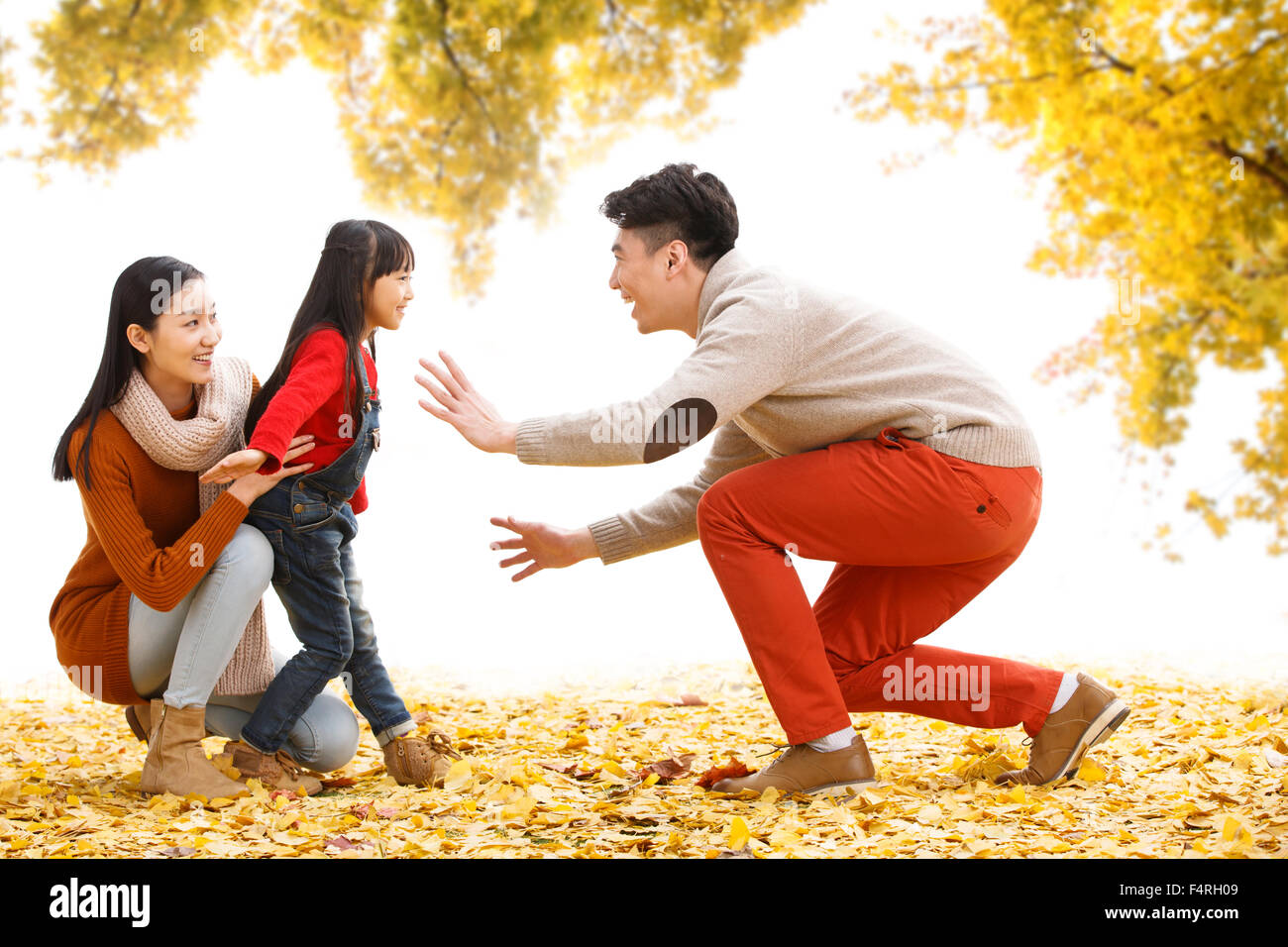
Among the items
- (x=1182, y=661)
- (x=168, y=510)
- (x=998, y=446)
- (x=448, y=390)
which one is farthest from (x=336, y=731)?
(x=1182, y=661)

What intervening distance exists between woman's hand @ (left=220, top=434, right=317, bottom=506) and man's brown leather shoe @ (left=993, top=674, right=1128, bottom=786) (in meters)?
1.43

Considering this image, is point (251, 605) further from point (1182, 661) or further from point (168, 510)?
point (1182, 661)

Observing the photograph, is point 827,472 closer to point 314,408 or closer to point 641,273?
point 641,273

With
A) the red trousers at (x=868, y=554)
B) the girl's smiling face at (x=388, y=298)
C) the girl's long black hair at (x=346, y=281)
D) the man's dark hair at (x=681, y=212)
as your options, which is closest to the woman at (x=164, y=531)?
the girl's long black hair at (x=346, y=281)

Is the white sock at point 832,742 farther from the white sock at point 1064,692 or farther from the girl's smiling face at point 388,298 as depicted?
the girl's smiling face at point 388,298

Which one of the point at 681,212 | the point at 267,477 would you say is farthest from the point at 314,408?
the point at 681,212

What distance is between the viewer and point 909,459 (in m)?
1.87

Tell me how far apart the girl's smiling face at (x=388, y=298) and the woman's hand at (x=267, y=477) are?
0.29 metres

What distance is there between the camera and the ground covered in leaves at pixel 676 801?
1.63m

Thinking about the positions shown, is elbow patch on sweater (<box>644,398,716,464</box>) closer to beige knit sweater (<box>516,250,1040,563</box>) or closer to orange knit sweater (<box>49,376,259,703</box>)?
beige knit sweater (<box>516,250,1040,563</box>)

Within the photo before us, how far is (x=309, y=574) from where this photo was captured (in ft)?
6.60

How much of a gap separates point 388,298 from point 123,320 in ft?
1.55
